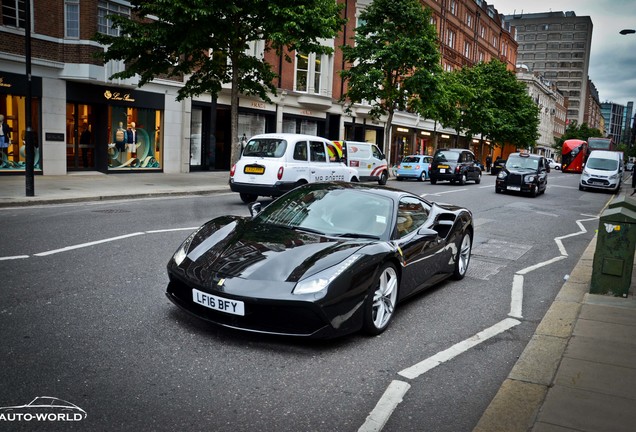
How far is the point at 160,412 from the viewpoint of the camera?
321 centimetres

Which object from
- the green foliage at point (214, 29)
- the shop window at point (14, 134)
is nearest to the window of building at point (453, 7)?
the green foliage at point (214, 29)

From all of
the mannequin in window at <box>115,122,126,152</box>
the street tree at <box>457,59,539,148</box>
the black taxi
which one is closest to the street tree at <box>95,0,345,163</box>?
the mannequin in window at <box>115,122,126,152</box>

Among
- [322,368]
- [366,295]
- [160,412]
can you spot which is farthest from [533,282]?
[160,412]

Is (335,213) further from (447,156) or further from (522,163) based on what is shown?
(447,156)

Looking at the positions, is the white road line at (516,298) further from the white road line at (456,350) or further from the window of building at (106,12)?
the window of building at (106,12)

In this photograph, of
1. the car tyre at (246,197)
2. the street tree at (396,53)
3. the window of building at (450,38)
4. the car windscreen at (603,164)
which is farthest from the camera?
the window of building at (450,38)

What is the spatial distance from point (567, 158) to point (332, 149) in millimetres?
47900

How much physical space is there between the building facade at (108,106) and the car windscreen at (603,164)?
11.4 m

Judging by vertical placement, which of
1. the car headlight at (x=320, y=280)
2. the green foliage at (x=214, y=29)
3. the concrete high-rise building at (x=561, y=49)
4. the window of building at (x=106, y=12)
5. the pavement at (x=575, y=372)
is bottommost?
the pavement at (x=575, y=372)

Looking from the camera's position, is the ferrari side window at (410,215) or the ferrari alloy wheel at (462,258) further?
the ferrari alloy wheel at (462,258)

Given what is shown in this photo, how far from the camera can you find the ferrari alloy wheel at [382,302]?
466 cm

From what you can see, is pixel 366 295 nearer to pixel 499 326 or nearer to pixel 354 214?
pixel 354 214

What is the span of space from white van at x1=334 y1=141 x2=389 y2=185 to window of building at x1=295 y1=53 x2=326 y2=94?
9735 mm

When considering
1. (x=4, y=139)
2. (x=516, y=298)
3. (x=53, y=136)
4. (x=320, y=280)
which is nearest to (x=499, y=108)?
(x=53, y=136)
